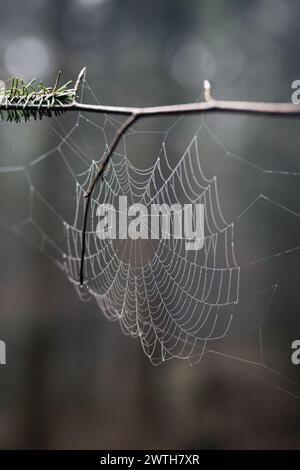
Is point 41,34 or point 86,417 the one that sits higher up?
point 41,34

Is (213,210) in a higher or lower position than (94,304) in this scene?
higher

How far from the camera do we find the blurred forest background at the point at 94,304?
3.45 meters

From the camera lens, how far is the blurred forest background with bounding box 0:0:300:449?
3.45 meters

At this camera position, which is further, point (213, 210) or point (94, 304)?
point (94, 304)

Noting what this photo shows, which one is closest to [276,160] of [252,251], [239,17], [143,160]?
[252,251]

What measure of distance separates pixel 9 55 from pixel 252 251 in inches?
96.3

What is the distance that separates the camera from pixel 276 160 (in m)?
3.64

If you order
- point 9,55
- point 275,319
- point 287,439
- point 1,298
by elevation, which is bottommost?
point 287,439

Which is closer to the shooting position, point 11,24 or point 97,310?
point 97,310

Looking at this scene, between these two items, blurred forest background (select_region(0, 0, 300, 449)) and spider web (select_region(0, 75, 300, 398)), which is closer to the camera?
spider web (select_region(0, 75, 300, 398))

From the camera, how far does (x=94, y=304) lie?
3.54m
